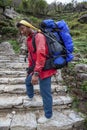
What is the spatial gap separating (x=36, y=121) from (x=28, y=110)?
1.59 feet

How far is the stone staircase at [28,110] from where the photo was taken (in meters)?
3.57

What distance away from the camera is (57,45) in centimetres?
332

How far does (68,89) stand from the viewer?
471 cm

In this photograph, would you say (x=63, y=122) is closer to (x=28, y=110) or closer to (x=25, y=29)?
(x=28, y=110)

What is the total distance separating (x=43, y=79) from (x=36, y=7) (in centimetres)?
4007

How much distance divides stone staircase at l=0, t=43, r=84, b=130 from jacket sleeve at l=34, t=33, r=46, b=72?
3.38 feet

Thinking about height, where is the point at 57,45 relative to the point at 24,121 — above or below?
above

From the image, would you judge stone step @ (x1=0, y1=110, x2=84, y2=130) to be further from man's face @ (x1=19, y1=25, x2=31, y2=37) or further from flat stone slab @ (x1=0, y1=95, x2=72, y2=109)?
man's face @ (x1=19, y1=25, x2=31, y2=37)

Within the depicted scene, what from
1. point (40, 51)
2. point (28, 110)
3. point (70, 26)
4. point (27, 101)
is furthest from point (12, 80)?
point (70, 26)

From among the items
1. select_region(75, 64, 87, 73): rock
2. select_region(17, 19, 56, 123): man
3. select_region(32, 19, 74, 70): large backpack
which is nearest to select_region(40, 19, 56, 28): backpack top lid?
select_region(32, 19, 74, 70): large backpack

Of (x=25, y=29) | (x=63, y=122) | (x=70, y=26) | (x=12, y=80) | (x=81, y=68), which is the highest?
(x=25, y=29)

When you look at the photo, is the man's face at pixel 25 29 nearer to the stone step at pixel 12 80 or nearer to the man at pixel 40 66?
the man at pixel 40 66

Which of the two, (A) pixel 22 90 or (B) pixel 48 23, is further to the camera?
(A) pixel 22 90

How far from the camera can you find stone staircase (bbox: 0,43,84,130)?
11.7 feet
